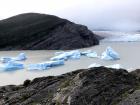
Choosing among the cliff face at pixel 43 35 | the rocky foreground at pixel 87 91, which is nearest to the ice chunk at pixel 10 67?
the rocky foreground at pixel 87 91

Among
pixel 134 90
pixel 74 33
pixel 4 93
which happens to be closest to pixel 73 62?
pixel 4 93

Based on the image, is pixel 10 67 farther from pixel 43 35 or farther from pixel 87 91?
pixel 43 35

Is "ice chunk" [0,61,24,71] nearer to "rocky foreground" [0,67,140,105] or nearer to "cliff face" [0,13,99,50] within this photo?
"rocky foreground" [0,67,140,105]

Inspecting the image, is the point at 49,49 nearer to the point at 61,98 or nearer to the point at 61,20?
the point at 61,20

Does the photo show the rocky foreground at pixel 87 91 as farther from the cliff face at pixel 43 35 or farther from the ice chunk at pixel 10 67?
the cliff face at pixel 43 35

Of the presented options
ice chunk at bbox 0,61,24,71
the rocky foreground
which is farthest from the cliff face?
the rocky foreground

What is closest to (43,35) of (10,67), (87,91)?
(10,67)
